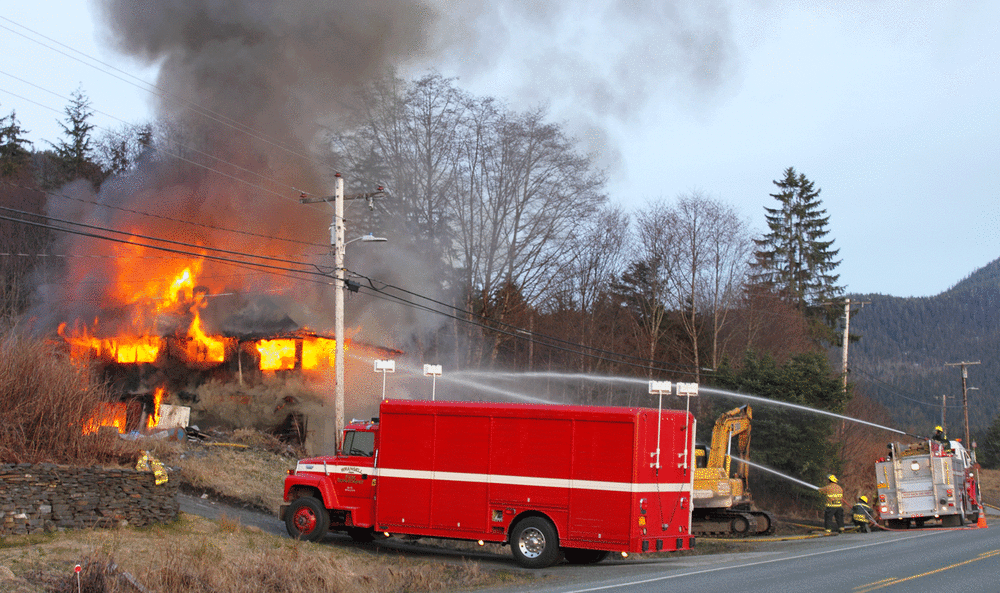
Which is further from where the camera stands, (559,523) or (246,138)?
(246,138)

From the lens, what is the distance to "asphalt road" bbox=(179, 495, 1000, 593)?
11.5 m

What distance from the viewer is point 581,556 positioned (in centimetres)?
1580

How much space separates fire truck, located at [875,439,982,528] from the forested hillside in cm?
7338

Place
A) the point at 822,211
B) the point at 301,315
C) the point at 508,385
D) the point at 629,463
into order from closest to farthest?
1. the point at 629,463
2. the point at 301,315
3. the point at 508,385
4. the point at 822,211

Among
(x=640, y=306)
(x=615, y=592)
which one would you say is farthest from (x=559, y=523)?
(x=640, y=306)

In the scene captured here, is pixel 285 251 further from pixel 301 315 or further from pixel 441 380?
pixel 441 380

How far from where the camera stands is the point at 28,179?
48.2 meters

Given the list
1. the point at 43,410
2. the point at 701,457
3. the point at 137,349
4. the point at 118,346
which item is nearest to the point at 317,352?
the point at 137,349

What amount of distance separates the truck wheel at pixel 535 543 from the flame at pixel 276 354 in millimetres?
19921

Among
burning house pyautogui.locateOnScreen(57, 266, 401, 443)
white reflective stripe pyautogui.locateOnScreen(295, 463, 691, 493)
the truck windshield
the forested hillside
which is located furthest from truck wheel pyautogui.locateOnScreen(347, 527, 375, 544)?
the forested hillside

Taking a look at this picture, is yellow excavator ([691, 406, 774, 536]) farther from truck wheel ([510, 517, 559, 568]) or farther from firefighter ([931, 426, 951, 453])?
truck wheel ([510, 517, 559, 568])

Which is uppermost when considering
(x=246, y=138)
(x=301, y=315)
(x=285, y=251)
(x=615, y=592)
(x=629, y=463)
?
(x=246, y=138)

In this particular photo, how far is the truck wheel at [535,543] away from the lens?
14602mm

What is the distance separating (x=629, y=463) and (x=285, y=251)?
86.0ft
